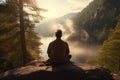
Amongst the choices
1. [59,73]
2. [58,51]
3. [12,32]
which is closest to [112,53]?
[12,32]

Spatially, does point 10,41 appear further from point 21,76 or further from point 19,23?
point 21,76

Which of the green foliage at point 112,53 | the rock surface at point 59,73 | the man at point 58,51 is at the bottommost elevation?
the green foliage at point 112,53

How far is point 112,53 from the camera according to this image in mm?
40219

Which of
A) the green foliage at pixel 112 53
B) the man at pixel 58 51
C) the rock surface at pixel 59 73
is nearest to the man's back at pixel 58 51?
the man at pixel 58 51

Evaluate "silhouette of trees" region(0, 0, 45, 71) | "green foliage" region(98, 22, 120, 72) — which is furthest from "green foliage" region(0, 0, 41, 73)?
"green foliage" region(98, 22, 120, 72)

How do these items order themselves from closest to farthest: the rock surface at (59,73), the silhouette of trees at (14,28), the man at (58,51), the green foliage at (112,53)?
1. the rock surface at (59,73)
2. the man at (58,51)
3. the silhouette of trees at (14,28)
4. the green foliage at (112,53)

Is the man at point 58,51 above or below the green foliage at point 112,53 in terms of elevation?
above

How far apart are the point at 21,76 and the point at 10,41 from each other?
1450cm

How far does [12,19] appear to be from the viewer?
90.6ft

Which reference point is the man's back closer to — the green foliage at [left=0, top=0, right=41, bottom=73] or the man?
the man

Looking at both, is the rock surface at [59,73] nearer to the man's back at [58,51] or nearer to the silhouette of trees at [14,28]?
the man's back at [58,51]

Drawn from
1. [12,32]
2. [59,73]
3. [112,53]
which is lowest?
[112,53]

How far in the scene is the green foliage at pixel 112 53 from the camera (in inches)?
1528

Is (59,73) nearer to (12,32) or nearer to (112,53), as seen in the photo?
(12,32)
